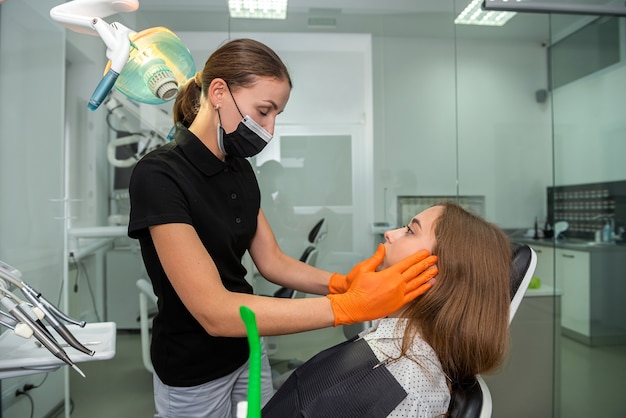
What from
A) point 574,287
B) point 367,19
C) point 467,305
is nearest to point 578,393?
point 574,287

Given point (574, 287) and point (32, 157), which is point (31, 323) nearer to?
point (32, 157)

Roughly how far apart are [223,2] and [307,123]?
0.81 m

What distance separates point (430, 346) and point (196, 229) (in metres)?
0.62

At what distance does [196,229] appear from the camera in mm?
926

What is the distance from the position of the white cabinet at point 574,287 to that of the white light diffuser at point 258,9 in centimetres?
212

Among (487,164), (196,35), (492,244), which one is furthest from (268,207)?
(492,244)

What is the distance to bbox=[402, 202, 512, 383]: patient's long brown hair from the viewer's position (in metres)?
0.90

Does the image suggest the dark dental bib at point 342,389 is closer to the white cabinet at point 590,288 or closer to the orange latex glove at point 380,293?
the orange latex glove at point 380,293

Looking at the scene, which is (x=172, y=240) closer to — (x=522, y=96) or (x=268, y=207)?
(x=268, y=207)

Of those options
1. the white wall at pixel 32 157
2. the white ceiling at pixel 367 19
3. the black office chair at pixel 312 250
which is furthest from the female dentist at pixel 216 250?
the white ceiling at pixel 367 19

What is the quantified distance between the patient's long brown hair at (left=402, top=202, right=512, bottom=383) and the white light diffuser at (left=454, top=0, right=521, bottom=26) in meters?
1.94

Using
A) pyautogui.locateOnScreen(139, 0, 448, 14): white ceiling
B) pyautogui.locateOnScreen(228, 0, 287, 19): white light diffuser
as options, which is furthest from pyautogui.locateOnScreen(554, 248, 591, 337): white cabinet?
pyautogui.locateOnScreen(228, 0, 287, 19): white light diffuser

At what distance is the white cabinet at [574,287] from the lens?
2.16 metres

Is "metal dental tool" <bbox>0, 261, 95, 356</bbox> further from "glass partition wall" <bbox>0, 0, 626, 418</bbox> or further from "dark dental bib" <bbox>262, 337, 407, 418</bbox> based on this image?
"glass partition wall" <bbox>0, 0, 626, 418</bbox>
